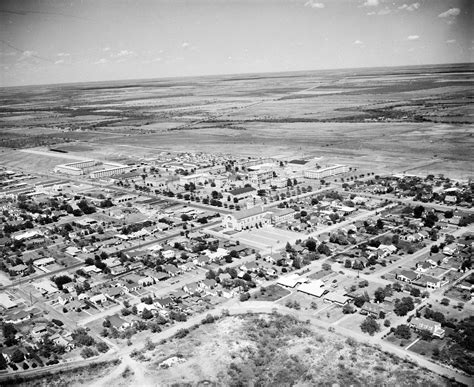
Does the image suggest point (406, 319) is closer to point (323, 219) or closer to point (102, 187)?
point (323, 219)

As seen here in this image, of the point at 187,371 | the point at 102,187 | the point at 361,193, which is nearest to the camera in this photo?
the point at 187,371

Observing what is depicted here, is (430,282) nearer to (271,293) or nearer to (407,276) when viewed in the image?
(407,276)

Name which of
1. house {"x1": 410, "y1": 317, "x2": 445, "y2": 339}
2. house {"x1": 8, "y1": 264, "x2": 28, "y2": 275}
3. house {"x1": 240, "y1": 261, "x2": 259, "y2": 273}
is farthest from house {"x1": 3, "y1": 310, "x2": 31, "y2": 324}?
house {"x1": 410, "y1": 317, "x2": 445, "y2": 339}

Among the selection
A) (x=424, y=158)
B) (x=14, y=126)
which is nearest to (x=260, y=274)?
(x=424, y=158)

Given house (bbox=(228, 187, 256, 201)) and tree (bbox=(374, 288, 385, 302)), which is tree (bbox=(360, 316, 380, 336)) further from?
house (bbox=(228, 187, 256, 201))

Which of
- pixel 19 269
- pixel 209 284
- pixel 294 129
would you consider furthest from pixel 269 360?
pixel 294 129

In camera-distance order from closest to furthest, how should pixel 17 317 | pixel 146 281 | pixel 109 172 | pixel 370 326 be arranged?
pixel 370 326, pixel 17 317, pixel 146 281, pixel 109 172
